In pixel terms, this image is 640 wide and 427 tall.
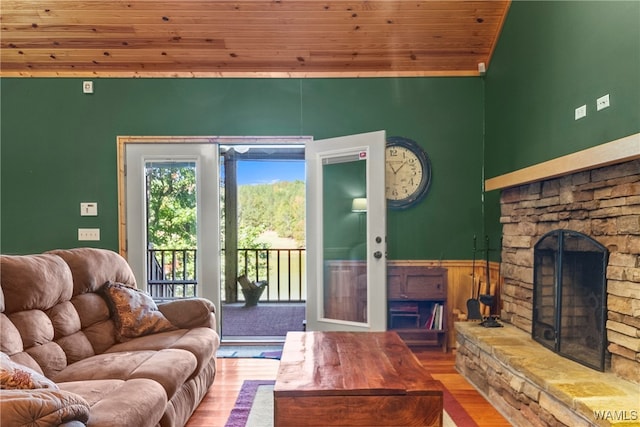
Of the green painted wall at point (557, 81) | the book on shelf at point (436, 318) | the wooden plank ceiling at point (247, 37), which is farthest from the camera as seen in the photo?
the book on shelf at point (436, 318)

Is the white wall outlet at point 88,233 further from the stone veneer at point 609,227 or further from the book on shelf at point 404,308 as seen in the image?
the stone veneer at point 609,227

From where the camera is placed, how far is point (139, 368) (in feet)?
6.30

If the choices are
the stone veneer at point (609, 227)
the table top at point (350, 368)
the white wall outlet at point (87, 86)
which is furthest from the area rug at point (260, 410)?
the white wall outlet at point (87, 86)

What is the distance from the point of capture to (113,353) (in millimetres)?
2188

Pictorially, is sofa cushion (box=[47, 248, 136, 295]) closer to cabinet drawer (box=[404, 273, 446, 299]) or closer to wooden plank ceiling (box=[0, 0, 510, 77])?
wooden plank ceiling (box=[0, 0, 510, 77])

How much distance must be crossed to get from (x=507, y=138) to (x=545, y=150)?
2.03ft

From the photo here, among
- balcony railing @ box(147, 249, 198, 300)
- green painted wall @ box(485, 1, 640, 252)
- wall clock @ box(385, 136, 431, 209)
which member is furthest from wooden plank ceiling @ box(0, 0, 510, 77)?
balcony railing @ box(147, 249, 198, 300)

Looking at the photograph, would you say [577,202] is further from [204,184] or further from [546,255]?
[204,184]

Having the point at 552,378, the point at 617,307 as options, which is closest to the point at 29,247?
the point at 552,378

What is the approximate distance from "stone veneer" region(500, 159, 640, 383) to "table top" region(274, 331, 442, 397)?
1.02 m

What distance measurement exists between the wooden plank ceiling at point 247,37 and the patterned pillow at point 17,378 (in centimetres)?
302

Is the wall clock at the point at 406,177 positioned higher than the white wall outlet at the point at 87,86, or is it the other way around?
the white wall outlet at the point at 87,86

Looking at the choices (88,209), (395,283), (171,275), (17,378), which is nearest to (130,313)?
(17,378)

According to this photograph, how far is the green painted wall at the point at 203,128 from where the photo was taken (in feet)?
12.3
